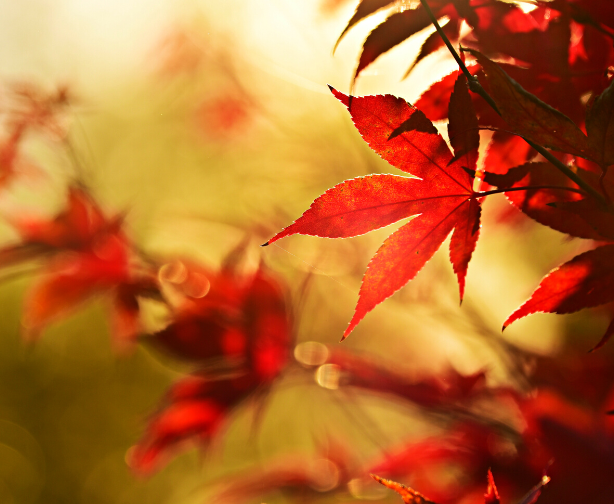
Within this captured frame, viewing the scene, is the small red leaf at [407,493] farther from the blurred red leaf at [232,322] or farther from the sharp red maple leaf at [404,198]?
the blurred red leaf at [232,322]

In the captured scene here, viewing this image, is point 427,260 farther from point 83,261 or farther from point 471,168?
point 83,261

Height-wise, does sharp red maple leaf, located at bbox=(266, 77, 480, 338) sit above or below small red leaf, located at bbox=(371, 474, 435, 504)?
above

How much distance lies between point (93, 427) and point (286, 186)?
295 centimetres

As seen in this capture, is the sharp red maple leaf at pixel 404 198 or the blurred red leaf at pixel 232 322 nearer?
the sharp red maple leaf at pixel 404 198

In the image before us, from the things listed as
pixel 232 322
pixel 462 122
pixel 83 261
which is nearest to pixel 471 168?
pixel 462 122

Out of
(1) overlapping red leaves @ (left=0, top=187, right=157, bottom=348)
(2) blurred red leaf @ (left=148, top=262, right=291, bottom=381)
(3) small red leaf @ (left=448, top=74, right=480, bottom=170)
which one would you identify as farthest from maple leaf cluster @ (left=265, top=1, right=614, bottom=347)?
(1) overlapping red leaves @ (left=0, top=187, right=157, bottom=348)

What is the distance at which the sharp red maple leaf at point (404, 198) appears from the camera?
0.25 meters

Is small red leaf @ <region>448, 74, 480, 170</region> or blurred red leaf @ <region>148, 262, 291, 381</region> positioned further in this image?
blurred red leaf @ <region>148, 262, 291, 381</region>

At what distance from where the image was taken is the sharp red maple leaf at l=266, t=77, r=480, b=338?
25cm

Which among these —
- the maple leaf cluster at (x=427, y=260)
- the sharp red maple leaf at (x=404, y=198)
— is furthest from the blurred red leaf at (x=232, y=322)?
the sharp red maple leaf at (x=404, y=198)

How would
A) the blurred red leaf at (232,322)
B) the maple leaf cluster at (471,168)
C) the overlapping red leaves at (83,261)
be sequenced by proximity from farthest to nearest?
the overlapping red leaves at (83,261), the blurred red leaf at (232,322), the maple leaf cluster at (471,168)

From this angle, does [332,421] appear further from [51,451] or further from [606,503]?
[51,451]

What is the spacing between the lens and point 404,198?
27cm

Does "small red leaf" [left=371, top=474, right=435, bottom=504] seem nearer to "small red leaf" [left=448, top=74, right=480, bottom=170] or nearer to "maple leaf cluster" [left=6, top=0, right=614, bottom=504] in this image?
"maple leaf cluster" [left=6, top=0, right=614, bottom=504]
